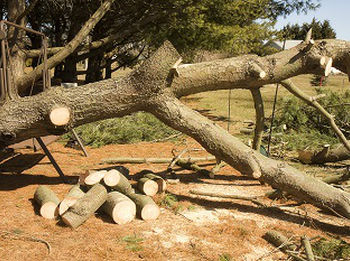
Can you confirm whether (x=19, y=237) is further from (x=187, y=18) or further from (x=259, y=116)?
(x=187, y=18)

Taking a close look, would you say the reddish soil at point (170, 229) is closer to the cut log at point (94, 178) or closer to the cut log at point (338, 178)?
the cut log at point (94, 178)

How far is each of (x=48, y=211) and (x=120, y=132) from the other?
16.7 feet

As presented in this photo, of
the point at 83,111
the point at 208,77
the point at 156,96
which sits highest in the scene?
the point at 208,77

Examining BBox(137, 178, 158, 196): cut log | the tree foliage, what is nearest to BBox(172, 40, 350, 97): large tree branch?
BBox(137, 178, 158, 196): cut log

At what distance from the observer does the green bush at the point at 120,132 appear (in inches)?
346

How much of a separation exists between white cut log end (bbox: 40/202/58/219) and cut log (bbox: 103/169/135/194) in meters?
0.73

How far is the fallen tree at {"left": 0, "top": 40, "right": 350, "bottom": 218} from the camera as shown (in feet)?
14.9

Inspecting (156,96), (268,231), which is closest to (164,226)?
(268,231)

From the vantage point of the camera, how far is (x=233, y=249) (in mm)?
3697

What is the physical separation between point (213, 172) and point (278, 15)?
984 cm

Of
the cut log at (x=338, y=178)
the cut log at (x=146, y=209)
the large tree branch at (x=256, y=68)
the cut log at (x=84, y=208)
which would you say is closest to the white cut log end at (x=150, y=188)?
the cut log at (x=146, y=209)

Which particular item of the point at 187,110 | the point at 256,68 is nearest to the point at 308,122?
the point at 256,68

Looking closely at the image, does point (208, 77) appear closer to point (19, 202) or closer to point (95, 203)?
point (95, 203)

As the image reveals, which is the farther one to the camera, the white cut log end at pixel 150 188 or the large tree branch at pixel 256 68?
the white cut log end at pixel 150 188
